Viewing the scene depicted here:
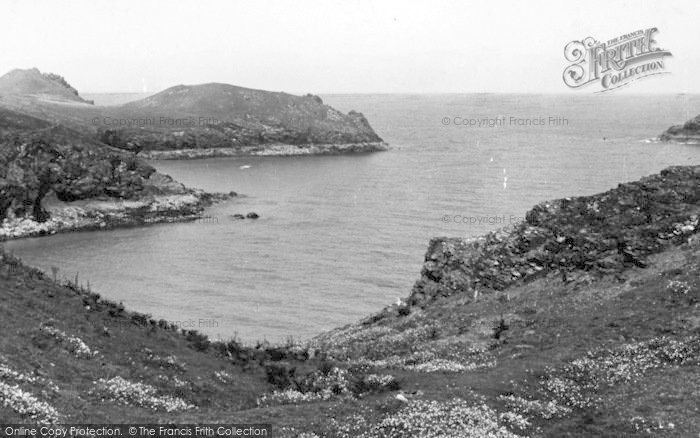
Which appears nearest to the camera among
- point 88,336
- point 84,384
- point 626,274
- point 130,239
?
point 84,384

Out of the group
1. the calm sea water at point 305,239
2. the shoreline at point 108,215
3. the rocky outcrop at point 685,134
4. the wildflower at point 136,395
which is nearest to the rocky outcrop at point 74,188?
the shoreline at point 108,215

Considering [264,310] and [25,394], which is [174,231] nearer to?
[264,310]

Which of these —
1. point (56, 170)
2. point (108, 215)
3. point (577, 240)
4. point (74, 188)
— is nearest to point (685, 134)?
point (108, 215)

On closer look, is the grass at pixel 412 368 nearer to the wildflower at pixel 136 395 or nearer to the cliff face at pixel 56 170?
the wildflower at pixel 136 395

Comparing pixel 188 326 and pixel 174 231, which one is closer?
pixel 188 326

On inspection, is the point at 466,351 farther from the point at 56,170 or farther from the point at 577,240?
the point at 56,170

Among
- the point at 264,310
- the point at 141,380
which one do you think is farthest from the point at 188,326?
Answer: the point at 141,380

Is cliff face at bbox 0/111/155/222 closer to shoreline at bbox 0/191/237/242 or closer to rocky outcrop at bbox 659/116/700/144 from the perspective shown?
shoreline at bbox 0/191/237/242
